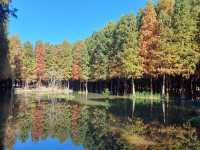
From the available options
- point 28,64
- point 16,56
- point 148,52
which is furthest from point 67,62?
point 148,52

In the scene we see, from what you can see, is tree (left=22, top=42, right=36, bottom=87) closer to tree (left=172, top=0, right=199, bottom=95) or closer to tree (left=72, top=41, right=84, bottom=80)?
tree (left=72, top=41, right=84, bottom=80)

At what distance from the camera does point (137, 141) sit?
56.6 ft

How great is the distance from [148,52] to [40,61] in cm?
6849

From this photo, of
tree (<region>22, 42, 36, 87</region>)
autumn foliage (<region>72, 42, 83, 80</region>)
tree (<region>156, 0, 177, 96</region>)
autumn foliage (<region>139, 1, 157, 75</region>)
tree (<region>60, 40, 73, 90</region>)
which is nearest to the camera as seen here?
tree (<region>156, 0, 177, 96</region>)

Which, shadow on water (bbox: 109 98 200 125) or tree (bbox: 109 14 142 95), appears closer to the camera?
shadow on water (bbox: 109 98 200 125)

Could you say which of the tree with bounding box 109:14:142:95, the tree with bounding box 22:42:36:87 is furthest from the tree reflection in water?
the tree with bounding box 22:42:36:87

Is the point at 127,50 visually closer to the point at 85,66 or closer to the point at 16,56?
the point at 85,66

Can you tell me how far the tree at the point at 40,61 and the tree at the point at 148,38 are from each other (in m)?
64.8

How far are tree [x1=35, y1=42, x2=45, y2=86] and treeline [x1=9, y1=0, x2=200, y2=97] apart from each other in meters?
9.59

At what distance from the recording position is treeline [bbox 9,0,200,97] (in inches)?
1984

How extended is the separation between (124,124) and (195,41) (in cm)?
2813

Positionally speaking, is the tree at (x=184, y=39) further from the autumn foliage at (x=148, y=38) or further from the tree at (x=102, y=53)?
the tree at (x=102, y=53)

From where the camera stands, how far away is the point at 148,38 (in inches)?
2370

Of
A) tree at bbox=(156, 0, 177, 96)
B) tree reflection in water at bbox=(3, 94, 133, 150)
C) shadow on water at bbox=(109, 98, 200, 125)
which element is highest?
tree at bbox=(156, 0, 177, 96)
